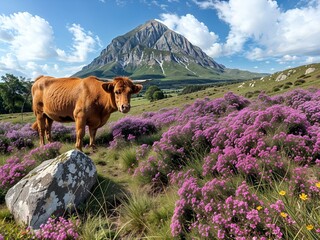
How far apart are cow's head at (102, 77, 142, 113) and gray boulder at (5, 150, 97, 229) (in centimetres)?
222

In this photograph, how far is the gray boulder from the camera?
5.03 metres

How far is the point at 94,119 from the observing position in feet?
30.2

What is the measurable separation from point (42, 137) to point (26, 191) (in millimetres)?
6307

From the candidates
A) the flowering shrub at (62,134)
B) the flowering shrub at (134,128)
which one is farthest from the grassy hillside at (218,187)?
the flowering shrub at (62,134)

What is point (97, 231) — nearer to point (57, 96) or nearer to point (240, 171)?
point (240, 171)

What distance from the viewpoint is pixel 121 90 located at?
807 centimetres

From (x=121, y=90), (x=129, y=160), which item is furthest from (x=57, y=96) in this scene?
(x=129, y=160)

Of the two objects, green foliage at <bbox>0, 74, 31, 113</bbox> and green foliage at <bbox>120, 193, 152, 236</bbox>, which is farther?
green foliage at <bbox>0, 74, 31, 113</bbox>

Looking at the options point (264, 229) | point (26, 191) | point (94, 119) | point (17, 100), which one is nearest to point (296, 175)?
point (264, 229)

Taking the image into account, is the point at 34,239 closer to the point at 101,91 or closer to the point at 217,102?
the point at 101,91

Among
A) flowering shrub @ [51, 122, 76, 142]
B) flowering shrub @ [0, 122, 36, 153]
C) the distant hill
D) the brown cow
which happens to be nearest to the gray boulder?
the brown cow

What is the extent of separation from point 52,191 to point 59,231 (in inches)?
47.1

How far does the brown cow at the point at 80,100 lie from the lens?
8312 mm

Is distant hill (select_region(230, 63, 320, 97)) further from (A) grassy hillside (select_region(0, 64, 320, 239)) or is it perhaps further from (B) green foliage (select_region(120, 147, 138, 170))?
(B) green foliage (select_region(120, 147, 138, 170))
